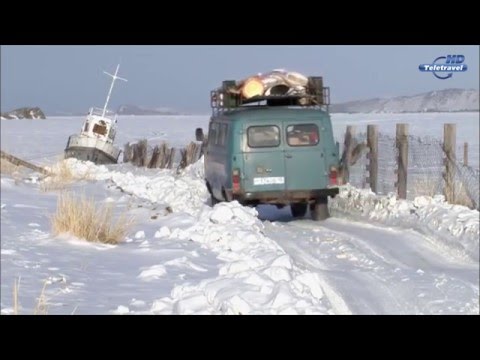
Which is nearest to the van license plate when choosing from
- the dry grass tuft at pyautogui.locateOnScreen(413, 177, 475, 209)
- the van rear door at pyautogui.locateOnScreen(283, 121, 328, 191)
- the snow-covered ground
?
the van rear door at pyautogui.locateOnScreen(283, 121, 328, 191)

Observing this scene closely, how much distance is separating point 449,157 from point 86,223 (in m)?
8.08

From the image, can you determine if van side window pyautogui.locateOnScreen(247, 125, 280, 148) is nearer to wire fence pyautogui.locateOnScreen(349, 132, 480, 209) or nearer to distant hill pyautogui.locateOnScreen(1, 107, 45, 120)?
wire fence pyautogui.locateOnScreen(349, 132, 480, 209)

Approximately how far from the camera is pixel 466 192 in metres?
14.7

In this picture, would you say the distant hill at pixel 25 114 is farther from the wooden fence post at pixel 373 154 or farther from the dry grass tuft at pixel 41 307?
the wooden fence post at pixel 373 154

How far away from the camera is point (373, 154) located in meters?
18.6

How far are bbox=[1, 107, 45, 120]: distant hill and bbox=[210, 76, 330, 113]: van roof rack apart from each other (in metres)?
8.06

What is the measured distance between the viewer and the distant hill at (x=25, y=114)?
7327 millimetres

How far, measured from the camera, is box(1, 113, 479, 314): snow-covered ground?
6.91 metres

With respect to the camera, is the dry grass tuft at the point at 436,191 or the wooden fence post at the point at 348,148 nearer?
the dry grass tuft at the point at 436,191

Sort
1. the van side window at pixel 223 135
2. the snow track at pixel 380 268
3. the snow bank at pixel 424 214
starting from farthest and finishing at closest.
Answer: the van side window at pixel 223 135
the snow bank at pixel 424 214
the snow track at pixel 380 268

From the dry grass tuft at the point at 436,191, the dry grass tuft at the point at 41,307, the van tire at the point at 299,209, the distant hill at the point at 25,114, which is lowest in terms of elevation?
the van tire at the point at 299,209

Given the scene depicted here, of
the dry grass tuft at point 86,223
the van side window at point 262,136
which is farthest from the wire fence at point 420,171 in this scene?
the dry grass tuft at point 86,223

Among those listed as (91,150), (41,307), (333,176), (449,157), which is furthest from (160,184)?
(41,307)

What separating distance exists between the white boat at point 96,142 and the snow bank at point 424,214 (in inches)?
184
